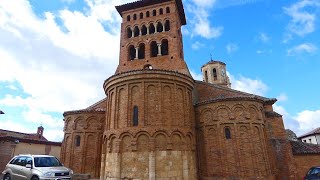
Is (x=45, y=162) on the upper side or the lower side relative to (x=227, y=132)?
lower

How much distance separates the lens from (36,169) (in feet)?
32.6

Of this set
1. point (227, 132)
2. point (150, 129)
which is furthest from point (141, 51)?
point (227, 132)

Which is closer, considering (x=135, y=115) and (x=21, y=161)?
(x=21, y=161)

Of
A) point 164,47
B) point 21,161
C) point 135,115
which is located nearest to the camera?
point 21,161

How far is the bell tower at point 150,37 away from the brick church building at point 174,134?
1.41 meters

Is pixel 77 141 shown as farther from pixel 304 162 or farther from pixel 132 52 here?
pixel 304 162

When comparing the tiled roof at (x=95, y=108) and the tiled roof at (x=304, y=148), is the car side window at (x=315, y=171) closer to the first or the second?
the tiled roof at (x=304, y=148)

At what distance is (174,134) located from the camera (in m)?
15.4

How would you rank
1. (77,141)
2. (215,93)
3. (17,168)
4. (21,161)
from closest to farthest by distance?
1. (17,168)
2. (21,161)
3. (77,141)
4. (215,93)

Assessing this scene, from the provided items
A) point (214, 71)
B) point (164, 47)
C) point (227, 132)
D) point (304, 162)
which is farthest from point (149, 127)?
point (214, 71)

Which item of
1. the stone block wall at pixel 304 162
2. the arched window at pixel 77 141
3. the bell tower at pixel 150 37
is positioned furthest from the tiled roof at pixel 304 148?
the arched window at pixel 77 141

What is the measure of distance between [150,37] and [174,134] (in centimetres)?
1299

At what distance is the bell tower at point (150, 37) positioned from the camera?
76.5ft

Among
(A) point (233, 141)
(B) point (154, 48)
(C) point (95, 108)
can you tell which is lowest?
(A) point (233, 141)
